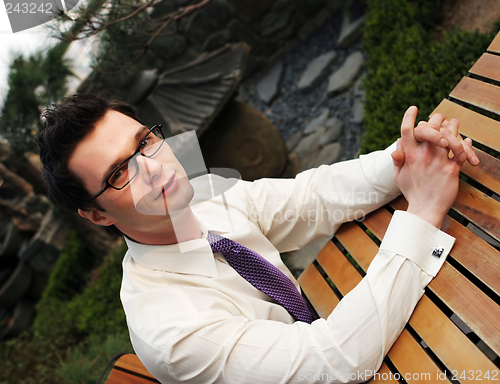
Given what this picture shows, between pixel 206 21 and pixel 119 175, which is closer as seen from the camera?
pixel 119 175

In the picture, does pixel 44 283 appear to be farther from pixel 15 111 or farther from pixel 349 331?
pixel 349 331

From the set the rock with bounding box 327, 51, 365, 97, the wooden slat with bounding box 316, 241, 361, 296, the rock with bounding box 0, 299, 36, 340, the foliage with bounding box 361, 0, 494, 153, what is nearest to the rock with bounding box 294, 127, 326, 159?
the rock with bounding box 327, 51, 365, 97

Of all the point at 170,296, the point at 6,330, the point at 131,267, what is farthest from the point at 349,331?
the point at 6,330

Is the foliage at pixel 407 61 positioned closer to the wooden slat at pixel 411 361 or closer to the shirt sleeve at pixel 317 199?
the shirt sleeve at pixel 317 199

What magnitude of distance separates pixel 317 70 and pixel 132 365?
4657 millimetres

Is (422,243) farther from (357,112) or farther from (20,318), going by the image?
(20,318)

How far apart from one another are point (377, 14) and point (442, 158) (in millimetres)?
3351

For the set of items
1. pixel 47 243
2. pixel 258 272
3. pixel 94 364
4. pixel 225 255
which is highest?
pixel 225 255

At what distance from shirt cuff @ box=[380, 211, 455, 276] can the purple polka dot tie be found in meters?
0.51

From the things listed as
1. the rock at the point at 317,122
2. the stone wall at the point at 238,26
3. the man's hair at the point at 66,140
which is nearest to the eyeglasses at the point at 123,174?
the man's hair at the point at 66,140

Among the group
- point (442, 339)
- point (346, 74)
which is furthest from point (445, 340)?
point (346, 74)

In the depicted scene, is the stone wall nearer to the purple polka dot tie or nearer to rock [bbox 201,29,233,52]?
rock [bbox 201,29,233,52]

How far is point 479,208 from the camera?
1410mm

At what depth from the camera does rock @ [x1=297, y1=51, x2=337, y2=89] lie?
5340mm
